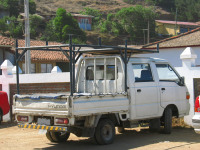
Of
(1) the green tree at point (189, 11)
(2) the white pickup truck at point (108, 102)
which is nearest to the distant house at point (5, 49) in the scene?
(2) the white pickup truck at point (108, 102)

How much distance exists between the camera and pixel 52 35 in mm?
61219

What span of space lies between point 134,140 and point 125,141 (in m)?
0.28

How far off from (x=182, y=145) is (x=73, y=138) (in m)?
3.07

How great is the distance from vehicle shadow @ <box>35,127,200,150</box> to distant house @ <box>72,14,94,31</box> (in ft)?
215

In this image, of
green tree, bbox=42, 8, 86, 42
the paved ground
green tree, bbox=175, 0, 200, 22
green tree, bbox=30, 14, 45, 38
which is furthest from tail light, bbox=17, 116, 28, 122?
green tree, bbox=175, 0, 200, 22

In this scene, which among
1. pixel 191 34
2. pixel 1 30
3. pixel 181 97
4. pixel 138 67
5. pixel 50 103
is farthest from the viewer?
pixel 1 30

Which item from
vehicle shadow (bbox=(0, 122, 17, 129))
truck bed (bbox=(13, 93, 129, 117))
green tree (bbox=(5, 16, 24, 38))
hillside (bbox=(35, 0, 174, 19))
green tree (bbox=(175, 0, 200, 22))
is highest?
hillside (bbox=(35, 0, 174, 19))

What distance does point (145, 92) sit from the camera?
404 inches

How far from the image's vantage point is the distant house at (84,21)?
249 feet

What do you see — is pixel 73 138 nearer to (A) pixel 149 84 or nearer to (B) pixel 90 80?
(B) pixel 90 80

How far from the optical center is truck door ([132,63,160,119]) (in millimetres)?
10094

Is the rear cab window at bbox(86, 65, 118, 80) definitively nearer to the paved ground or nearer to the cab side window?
the cab side window

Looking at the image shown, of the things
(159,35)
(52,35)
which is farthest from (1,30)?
(159,35)

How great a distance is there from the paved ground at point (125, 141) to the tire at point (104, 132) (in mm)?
137
